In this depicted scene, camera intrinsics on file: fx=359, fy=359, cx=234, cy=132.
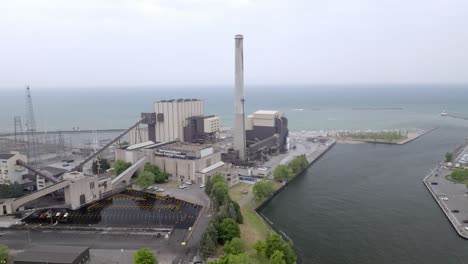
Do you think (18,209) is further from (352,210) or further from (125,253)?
(352,210)

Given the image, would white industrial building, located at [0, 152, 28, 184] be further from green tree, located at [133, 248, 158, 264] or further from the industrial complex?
green tree, located at [133, 248, 158, 264]

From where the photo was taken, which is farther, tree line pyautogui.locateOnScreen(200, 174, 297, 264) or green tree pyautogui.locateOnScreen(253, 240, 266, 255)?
green tree pyautogui.locateOnScreen(253, 240, 266, 255)

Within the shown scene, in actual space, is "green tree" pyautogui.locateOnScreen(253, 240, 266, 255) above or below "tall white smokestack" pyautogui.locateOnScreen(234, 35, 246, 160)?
below

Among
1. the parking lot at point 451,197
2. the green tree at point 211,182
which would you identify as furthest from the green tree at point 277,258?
the parking lot at point 451,197

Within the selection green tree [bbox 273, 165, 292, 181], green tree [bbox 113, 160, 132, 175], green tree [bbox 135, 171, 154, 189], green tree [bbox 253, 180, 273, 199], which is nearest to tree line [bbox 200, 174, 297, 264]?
green tree [bbox 253, 180, 273, 199]

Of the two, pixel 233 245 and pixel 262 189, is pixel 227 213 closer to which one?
pixel 233 245

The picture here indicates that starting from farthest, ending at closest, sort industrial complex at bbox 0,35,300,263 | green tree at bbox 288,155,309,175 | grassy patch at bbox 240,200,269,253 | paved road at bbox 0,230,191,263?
green tree at bbox 288,155,309,175
industrial complex at bbox 0,35,300,263
grassy patch at bbox 240,200,269,253
paved road at bbox 0,230,191,263

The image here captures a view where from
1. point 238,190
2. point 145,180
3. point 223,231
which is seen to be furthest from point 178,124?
point 223,231
